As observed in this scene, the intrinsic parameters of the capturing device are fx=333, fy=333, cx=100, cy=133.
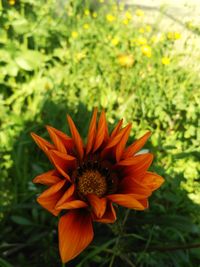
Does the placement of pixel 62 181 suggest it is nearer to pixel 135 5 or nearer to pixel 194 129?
pixel 194 129

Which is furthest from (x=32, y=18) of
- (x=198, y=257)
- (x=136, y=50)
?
(x=198, y=257)

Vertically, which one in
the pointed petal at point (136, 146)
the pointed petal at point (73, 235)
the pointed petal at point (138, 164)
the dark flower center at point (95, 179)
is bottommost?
the pointed petal at point (73, 235)

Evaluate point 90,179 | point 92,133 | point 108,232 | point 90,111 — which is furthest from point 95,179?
point 90,111

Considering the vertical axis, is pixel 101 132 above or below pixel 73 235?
above

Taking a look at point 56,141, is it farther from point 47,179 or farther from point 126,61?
point 126,61

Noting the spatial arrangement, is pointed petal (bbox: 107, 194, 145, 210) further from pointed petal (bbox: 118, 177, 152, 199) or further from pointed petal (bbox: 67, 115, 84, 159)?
pointed petal (bbox: 67, 115, 84, 159)

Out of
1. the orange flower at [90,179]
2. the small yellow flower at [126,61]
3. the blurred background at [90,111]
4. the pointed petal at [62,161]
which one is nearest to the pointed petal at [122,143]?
the orange flower at [90,179]

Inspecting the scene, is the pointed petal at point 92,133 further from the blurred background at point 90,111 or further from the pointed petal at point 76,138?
the blurred background at point 90,111

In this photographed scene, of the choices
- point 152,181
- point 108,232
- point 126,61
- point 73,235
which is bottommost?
point 108,232
